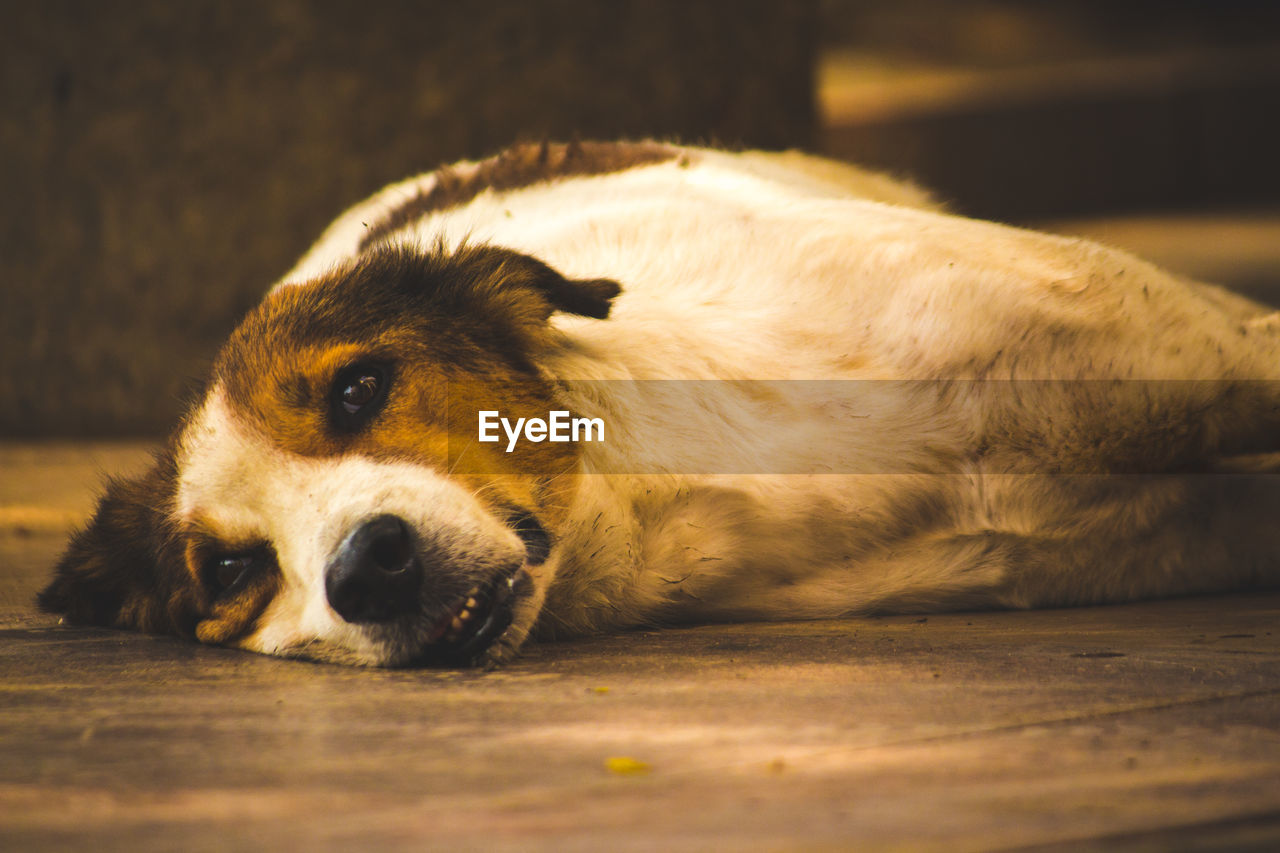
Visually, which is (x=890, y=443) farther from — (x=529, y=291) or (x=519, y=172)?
(x=519, y=172)

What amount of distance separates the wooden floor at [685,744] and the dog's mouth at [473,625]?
0.22ft

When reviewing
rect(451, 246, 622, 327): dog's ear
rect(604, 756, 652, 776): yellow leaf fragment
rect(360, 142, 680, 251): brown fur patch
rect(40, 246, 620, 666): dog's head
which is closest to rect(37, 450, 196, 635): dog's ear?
rect(40, 246, 620, 666): dog's head

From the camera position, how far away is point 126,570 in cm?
284

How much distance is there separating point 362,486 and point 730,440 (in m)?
0.80

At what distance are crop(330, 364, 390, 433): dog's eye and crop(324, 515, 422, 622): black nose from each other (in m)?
0.30

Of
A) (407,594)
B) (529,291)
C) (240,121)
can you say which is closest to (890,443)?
(529,291)

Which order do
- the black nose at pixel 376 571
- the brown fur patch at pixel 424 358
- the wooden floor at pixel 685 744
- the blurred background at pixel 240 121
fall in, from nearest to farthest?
the wooden floor at pixel 685 744
the black nose at pixel 376 571
the brown fur patch at pixel 424 358
the blurred background at pixel 240 121

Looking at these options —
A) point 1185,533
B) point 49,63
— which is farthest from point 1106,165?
point 1185,533

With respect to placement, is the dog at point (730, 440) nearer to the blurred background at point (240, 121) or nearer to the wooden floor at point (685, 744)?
the wooden floor at point (685, 744)

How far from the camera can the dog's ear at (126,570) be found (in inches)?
106

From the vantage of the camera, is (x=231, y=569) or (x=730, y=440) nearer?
(x=231, y=569)

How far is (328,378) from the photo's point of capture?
2.49m

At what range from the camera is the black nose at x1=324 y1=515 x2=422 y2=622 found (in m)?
2.22

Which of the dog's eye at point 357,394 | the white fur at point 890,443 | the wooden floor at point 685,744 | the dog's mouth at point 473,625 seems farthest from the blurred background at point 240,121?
the dog's mouth at point 473,625
